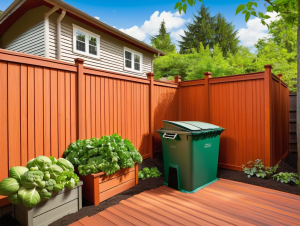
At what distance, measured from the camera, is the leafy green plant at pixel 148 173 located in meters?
3.60

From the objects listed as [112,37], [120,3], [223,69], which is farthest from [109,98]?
[120,3]

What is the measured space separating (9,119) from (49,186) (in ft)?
3.15

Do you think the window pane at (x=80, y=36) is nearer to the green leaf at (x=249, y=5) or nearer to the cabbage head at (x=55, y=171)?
the cabbage head at (x=55, y=171)

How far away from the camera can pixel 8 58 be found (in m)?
2.26

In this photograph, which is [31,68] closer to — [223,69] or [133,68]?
[133,68]

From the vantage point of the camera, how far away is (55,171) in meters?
2.23

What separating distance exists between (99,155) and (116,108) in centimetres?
109

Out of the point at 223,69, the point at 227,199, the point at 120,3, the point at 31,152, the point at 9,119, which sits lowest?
the point at 227,199

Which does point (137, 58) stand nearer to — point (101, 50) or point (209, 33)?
point (101, 50)

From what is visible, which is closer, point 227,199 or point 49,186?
point 49,186

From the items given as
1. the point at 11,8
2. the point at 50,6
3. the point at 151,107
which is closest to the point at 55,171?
the point at 151,107

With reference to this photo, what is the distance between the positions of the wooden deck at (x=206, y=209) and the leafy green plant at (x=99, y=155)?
0.53 m

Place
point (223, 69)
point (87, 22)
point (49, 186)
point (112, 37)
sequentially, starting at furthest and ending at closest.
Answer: point (223, 69) → point (112, 37) → point (87, 22) → point (49, 186)

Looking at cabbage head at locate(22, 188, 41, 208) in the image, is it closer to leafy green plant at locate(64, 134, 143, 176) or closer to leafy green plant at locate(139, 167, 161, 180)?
leafy green plant at locate(64, 134, 143, 176)
